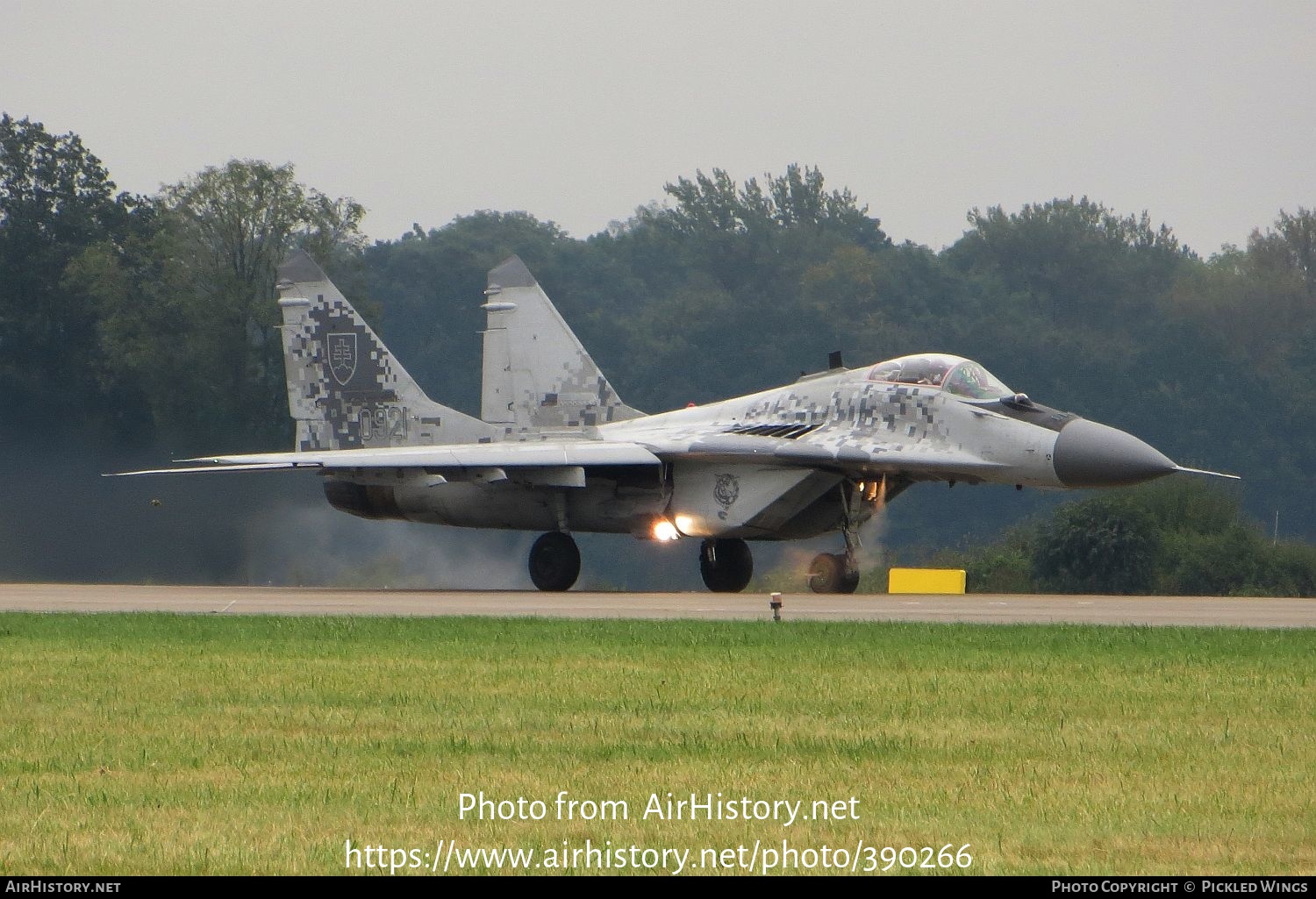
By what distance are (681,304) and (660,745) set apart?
164 ft

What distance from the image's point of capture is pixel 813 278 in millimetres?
56688

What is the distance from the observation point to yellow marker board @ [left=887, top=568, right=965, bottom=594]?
82.9 feet

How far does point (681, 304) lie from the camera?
57875 millimetres

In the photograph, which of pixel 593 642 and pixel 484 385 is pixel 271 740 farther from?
pixel 484 385

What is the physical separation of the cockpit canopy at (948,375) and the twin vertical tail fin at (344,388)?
685 centimetres

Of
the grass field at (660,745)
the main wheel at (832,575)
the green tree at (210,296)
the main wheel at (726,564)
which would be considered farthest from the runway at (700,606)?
the green tree at (210,296)

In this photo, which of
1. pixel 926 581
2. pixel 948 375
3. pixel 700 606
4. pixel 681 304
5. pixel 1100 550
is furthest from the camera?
pixel 681 304

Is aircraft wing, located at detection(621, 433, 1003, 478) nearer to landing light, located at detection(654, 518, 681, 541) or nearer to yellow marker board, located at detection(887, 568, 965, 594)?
landing light, located at detection(654, 518, 681, 541)

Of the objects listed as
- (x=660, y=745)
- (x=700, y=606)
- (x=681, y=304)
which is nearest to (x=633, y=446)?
(x=700, y=606)

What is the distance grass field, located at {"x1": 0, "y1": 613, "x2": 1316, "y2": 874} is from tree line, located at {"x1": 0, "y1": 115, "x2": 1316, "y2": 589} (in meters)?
23.1

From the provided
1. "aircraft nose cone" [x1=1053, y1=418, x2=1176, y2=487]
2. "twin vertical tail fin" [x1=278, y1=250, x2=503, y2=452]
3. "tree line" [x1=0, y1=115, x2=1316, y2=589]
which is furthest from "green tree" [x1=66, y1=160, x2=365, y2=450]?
"aircraft nose cone" [x1=1053, y1=418, x2=1176, y2=487]

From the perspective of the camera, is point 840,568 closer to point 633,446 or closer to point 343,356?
point 633,446

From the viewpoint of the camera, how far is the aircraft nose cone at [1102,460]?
19859 millimetres

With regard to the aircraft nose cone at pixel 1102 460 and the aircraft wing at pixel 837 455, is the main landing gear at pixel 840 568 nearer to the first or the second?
the aircraft wing at pixel 837 455
